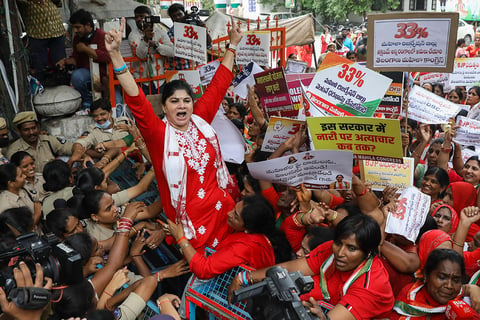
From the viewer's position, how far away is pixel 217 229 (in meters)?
3.35

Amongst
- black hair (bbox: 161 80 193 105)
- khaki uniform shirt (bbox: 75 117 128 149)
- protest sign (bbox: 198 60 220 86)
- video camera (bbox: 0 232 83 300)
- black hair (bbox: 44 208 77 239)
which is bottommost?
khaki uniform shirt (bbox: 75 117 128 149)

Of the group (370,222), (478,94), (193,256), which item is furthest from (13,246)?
(478,94)

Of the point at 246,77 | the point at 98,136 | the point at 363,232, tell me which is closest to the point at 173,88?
the point at 363,232

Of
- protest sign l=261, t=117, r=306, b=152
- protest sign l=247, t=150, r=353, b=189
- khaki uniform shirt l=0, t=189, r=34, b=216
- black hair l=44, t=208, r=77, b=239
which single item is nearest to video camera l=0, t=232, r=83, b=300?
black hair l=44, t=208, r=77, b=239

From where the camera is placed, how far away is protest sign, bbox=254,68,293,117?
4.54 metres

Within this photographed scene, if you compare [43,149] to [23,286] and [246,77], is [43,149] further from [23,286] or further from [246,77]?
[23,286]

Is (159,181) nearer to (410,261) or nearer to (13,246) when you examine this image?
(13,246)

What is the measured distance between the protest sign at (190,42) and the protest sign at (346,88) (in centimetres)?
229

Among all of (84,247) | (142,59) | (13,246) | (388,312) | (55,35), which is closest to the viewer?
(13,246)

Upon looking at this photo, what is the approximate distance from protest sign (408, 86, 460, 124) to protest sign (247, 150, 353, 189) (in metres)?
2.18

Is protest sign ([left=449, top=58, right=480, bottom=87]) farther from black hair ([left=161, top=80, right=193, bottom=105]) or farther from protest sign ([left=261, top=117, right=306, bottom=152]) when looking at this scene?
black hair ([left=161, top=80, right=193, bottom=105])

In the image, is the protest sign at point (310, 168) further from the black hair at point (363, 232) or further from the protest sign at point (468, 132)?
the protest sign at point (468, 132)

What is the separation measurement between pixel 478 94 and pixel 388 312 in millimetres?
5053

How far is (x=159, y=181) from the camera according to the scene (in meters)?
3.30
